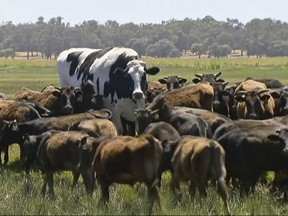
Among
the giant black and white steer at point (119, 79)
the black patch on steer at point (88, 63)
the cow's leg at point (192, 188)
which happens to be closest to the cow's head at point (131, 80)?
the giant black and white steer at point (119, 79)

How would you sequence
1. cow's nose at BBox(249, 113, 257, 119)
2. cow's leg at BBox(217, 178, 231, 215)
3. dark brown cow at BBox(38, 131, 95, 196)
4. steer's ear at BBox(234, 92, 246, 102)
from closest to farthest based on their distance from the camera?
1. cow's leg at BBox(217, 178, 231, 215)
2. dark brown cow at BBox(38, 131, 95, 196)
3. cow's nose at BBox(249, 113, 257, 119)
4. steer's ear at BBox(234, 92, 246, 102)

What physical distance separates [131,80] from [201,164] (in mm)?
7337

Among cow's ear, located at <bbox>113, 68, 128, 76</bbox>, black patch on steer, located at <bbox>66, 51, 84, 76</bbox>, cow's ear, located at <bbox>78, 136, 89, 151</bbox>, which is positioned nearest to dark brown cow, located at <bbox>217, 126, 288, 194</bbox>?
cow's ear, located at <bbox>78, 136, 89, 151</bbox>

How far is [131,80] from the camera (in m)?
17.1

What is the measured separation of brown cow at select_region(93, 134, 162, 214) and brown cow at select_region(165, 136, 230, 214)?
59cm

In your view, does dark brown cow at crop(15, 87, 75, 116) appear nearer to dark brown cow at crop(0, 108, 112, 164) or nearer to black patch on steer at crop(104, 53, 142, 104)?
black patch on steer at crop(104, 53, 142, 104)

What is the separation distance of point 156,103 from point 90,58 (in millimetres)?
4941

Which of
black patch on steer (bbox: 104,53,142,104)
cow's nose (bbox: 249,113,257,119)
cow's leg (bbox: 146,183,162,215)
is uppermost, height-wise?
black patch on steer (bbox: 104,53,142,104)

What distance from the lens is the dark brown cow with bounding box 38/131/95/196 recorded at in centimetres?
1158

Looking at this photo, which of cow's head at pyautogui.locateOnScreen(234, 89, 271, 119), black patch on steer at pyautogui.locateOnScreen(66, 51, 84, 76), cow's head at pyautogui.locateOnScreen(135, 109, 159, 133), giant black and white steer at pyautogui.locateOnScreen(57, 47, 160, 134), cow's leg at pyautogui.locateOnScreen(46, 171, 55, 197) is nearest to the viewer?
cow's leg at pyautogui.locateOnScreen(46, 171, 55, 197)

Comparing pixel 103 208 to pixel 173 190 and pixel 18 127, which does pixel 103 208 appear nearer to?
pixel 173 190

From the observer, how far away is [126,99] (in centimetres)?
1741

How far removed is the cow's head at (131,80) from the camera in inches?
669

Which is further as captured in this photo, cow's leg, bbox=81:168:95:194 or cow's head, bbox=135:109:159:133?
cow's head, bbox=135:109:159:133
